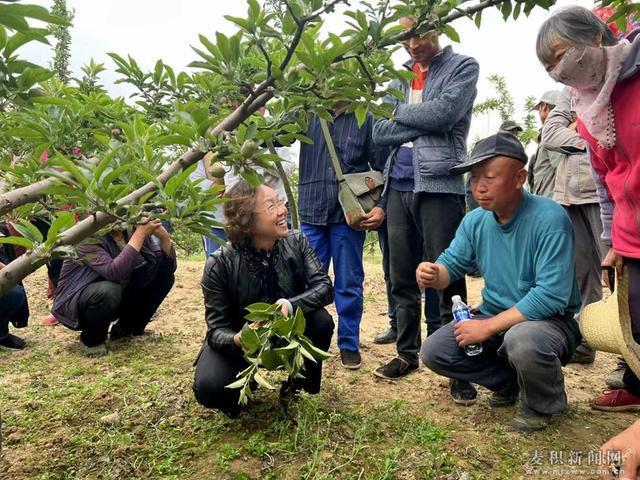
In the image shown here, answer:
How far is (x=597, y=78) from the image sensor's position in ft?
5.85

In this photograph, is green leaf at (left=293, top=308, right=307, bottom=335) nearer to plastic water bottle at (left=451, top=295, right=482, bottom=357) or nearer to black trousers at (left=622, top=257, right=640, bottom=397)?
plastic water bottle at (left=451, top=295, right=482, bottom=357)

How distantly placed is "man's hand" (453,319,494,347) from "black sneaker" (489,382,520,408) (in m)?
0.37

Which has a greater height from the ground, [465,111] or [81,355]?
[465,111]

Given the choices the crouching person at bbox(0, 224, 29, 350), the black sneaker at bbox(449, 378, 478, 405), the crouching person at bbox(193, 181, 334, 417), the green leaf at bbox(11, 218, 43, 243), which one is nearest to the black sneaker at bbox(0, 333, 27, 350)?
the crouching person at bbox(0, 224, 29, 350)

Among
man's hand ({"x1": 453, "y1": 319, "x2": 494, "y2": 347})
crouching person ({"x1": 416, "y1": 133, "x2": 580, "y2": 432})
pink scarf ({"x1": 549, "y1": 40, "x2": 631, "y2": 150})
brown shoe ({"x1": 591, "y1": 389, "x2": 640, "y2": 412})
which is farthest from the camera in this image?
brown shoe ({"x1": 591, "y1": 389, "x2": 640, "y2": 412})

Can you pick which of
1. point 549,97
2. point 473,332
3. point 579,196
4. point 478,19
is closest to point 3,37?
point 478,19

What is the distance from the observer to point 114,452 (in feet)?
6.86

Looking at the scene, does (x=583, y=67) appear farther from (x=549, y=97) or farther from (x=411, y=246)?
(x=549, y=97)

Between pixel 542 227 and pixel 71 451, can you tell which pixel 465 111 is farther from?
pixel 71 451

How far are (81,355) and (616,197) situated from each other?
3.21m

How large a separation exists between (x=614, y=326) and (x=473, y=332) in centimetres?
55

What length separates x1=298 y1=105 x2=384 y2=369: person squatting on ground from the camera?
3.08 m

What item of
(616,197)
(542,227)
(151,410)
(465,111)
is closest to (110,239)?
(151,410)

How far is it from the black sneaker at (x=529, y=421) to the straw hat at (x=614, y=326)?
39cm
